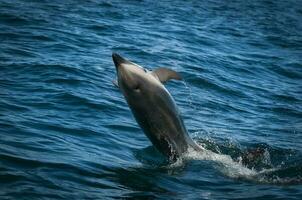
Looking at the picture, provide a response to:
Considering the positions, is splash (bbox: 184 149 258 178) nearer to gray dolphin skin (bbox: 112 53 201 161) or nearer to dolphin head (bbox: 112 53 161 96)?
gray dolphin skin (bbox: 112 53 201 161)

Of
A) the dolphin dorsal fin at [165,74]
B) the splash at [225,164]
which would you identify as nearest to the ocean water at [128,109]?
the splash at [225,164]

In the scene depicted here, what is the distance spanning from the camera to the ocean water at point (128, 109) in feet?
34.7

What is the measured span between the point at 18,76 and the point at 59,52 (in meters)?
3.98

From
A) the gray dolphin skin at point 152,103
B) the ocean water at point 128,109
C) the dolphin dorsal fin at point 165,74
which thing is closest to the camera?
the ocean water at point 128,109

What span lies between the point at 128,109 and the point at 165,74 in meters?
5.09

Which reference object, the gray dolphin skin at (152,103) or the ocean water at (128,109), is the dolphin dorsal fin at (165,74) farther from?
the ocean water at (128,109)

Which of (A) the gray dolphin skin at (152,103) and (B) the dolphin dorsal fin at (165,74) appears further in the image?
(B) the dolphin dorsal fin at (165,74)

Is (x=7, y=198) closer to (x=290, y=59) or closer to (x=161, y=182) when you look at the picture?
(x=161, y=182)

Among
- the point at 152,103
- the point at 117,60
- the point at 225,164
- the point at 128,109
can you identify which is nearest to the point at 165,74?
the point at 152,103

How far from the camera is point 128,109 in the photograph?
16.2 m

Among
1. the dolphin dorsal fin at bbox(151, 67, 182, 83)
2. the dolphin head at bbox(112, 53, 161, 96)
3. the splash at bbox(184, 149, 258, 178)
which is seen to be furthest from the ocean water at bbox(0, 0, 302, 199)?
the dolphin dorsal fin at bbox(151, 67, 182, 83)

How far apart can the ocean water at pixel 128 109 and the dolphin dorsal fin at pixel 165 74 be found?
1717mm

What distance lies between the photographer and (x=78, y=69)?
18.8 metres

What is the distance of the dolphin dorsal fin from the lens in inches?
442
